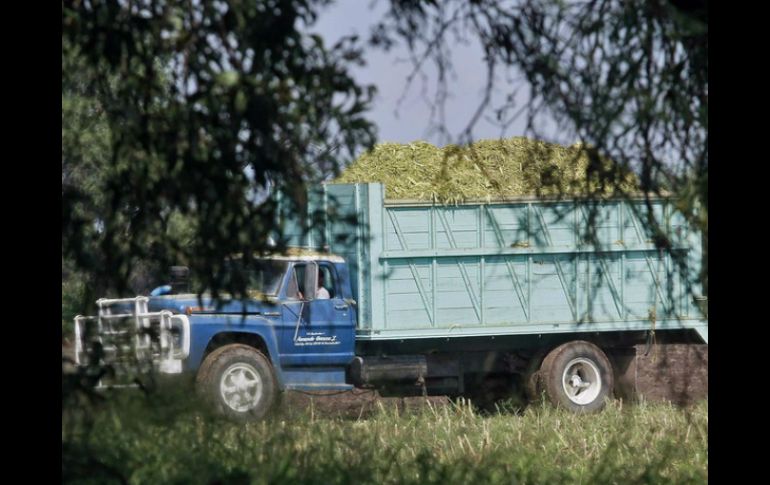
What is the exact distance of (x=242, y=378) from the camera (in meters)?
7.32

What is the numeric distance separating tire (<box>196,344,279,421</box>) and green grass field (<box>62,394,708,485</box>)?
0.38 meters

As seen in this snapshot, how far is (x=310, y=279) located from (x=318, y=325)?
1368 millimetres

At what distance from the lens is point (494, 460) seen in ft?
19.7

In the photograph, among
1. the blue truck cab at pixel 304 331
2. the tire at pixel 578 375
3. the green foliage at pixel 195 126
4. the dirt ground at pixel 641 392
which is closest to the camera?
the green foliage at pixel 195 126

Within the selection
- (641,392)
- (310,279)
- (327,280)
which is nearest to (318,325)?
(327,280)

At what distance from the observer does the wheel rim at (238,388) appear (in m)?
7.54

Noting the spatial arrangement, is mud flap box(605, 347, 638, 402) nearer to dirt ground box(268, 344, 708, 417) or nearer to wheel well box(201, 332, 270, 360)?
dirt ground box(268, 344, 708, 417)

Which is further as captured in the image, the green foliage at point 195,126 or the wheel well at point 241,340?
the wheel well at point 241,340

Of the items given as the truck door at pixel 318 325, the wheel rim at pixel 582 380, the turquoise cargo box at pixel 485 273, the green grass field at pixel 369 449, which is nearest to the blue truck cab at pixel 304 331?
the truck door at pixel 318 325

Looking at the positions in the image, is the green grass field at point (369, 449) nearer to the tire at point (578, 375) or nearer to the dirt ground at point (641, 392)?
the dirt ground at point (641, 392)

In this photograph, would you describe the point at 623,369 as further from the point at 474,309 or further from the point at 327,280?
the point at 327,280

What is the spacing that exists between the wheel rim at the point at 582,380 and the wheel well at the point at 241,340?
3520 millimetres

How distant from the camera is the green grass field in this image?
4.18m

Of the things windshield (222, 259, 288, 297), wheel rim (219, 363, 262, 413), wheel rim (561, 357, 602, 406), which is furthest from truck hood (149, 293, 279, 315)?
wheel rim (561, 357, 602, 406)
